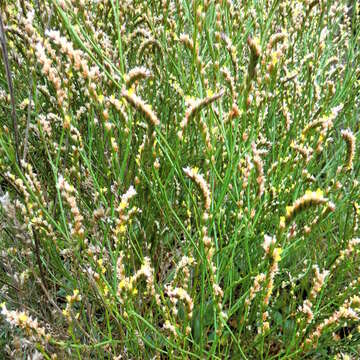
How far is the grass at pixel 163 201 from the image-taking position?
3.41ft

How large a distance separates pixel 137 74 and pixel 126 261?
2.62 ft

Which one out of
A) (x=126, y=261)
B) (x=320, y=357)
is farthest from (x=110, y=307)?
(x=320, y=357)

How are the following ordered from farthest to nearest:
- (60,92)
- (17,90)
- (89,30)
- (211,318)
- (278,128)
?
(278,128) → (17,90) → (211,318) → (89,30) → (60,92)

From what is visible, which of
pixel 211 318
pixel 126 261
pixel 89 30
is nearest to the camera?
pixel 89 30

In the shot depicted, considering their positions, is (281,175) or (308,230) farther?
(281,175)

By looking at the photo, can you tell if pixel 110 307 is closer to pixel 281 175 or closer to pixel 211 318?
pixel 211 318

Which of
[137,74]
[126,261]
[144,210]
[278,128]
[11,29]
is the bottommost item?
[126,261]

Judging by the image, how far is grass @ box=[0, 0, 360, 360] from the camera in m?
1.04

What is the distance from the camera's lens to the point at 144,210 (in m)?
1.66

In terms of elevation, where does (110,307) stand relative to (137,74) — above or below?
below

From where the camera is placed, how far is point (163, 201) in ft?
4.60

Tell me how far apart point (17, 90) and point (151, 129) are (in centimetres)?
130

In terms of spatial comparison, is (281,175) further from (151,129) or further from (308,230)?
(151,129)

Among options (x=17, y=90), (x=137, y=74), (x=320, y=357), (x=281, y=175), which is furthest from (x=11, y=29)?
(x=320, y=357)
